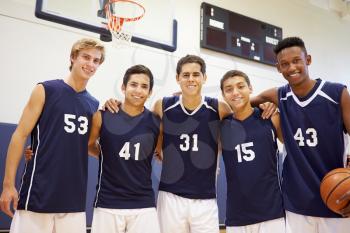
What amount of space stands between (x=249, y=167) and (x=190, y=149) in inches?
16.8

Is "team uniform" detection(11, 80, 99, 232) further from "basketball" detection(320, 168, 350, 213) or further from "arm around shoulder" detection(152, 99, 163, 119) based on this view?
"basketball" detection(320, 168, 350, 213)

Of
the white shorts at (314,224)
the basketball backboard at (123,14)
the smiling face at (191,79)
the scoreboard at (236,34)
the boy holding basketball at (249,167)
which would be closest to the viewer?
the white shorts at (314,224)

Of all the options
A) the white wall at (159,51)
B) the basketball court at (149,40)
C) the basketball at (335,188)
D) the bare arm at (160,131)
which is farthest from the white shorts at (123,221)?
the white wall at (159,51)

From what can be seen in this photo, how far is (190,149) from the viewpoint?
7.58ft

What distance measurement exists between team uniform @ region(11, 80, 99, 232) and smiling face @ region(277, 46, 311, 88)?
56.2 inches

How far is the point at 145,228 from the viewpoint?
2.00 metres

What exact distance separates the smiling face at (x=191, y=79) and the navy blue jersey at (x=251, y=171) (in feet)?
1.24

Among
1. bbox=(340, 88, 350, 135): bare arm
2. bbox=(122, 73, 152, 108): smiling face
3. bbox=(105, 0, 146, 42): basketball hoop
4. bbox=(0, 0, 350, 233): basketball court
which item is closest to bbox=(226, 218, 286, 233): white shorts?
bbox=(340, 88, 350, 135): bare arm

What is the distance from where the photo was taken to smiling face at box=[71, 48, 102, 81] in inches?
88.4

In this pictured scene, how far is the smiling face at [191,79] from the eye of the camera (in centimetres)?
243

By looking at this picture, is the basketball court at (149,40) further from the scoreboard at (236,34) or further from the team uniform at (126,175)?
the team uniform at (126,175)

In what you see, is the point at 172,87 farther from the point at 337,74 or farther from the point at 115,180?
the point at 337,74

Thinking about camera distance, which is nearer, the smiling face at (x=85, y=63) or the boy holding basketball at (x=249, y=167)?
the boy holding basketball at (x=249, y=167)

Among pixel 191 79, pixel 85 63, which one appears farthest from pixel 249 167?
pixel 85 63
